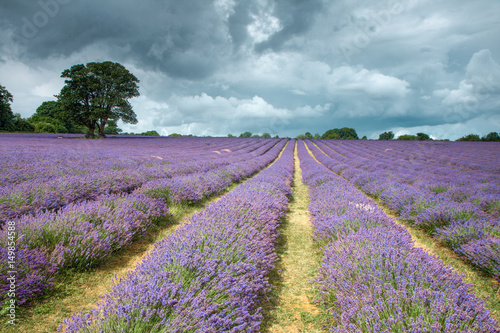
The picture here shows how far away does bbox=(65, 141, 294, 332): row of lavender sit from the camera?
136 cm

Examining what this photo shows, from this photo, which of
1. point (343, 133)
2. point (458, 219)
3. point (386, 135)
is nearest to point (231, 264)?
point (458, 219)

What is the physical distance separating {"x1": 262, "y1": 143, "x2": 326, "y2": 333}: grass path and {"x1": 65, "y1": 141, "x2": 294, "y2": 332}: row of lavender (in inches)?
8.0

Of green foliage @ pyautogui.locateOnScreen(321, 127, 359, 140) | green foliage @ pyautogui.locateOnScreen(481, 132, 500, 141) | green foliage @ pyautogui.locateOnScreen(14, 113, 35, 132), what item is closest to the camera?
green foliage @ pyautogui.locateOnScreen(14, 113, 35, 132)

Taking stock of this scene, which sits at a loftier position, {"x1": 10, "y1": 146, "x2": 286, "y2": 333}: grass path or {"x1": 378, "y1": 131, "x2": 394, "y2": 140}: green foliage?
{"x1": 378, "y1": 131, "x2": 394, "y2": 140}: green foliage

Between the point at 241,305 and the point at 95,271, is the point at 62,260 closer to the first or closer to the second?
the point at 95,271

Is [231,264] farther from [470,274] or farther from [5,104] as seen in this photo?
[5,104]

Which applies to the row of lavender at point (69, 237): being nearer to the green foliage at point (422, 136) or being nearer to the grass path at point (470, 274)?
the grass path at point (470, 274)

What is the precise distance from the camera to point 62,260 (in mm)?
2443

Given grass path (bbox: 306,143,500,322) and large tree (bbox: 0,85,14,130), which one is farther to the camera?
large tree (bbox: 0,85,14,130)

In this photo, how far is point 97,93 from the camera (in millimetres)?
27484

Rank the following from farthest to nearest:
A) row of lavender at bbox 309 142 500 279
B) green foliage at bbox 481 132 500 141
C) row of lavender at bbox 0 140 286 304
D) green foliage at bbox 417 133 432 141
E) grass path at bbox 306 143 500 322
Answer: green foliage at bbox 417 133 432 141
green foliage at bbox 481 132 500 141
row of lavender at bbox 309 142 500 279
grass path at bbox 306 143 500 322
row of lavender at bbox 0 140 286 304

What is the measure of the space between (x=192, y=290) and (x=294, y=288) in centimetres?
144

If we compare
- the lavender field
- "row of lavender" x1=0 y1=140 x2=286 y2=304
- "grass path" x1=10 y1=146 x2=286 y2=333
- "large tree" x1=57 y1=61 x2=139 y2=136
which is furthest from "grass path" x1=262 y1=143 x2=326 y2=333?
→ "large tree" x1=57 y1=61 x2=139 y2=136

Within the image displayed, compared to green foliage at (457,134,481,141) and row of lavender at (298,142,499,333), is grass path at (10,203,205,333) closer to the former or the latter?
row of lavender at (298,142,499,333)
